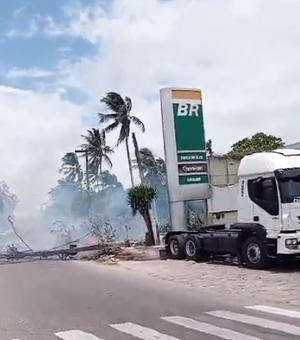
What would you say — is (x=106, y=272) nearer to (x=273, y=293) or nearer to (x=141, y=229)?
(x=273, y=293)

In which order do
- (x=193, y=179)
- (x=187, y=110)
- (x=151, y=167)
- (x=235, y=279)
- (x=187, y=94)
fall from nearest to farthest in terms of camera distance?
(x=235, y=279) < (x=193, y=179) < (x=187, y=110) < (x=187, y=94) < (x=151, y=167)

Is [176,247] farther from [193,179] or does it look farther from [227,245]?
[193,179]

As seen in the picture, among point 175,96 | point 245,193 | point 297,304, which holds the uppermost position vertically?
point 175,96

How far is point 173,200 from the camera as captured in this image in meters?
26.3

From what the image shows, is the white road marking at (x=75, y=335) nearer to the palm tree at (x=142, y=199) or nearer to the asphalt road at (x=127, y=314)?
the asphalt road at (x=127, y=314)

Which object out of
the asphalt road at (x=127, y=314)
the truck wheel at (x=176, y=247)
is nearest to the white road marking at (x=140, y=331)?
the asphalt road at (x=127, y=314)

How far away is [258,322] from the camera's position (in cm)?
981

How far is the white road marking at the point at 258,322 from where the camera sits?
30.0 ft

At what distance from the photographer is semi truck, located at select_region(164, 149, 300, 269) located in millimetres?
17234

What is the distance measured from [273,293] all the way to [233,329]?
434 cm

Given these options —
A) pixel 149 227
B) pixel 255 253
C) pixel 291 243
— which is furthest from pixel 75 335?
Result: pixel 149 227

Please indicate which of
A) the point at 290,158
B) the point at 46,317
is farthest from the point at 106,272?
the point at 46,317

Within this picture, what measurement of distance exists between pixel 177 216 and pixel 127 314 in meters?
15.0

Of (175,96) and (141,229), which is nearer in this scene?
(175,96)
